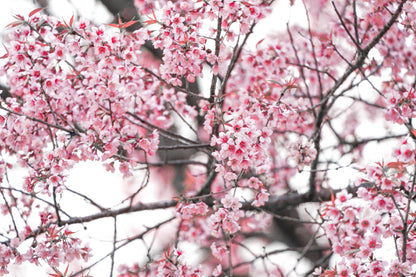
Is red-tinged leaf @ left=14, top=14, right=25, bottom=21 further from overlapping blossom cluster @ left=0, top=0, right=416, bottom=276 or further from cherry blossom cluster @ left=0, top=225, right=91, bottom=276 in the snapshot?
cherry blossom cluster @ left=0, top=225, right=91, bottom=276

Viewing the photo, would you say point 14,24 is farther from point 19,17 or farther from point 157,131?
point 157,131

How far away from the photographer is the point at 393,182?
7.29 ft

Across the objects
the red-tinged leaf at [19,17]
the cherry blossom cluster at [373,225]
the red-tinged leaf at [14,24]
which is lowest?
the cherry blossom cluster at [373,225]

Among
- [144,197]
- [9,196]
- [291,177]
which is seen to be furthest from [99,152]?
[144,197]

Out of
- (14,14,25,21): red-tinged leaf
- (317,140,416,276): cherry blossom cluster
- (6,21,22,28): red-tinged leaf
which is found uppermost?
(14,14,25,21): red-tinged leaf

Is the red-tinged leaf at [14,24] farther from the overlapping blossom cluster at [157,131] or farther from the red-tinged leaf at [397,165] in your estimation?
the red-tinged leaf at [397,165]

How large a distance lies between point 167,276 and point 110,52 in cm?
140

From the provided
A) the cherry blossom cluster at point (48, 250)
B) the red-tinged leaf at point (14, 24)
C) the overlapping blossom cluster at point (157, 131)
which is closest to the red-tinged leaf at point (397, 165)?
the overlapping blossom cluster at point (157, 131)

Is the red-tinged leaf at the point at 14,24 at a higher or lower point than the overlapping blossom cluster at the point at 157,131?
higher

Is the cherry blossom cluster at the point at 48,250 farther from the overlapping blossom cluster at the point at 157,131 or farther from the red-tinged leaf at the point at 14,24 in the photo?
the red-tinged leaf at the point at 14,24

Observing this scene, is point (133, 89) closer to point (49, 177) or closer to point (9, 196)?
point (49, 177)

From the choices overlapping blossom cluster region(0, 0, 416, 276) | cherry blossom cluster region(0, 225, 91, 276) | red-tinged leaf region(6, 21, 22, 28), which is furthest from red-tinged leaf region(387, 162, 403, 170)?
red-tinged leaf region(6, 21, 22, 28)

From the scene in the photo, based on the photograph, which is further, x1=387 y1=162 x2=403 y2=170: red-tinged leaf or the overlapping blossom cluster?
the overlapping blossom cluster

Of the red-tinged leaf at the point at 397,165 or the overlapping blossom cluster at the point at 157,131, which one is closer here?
the red-tinged leaf at the point at 397,165
